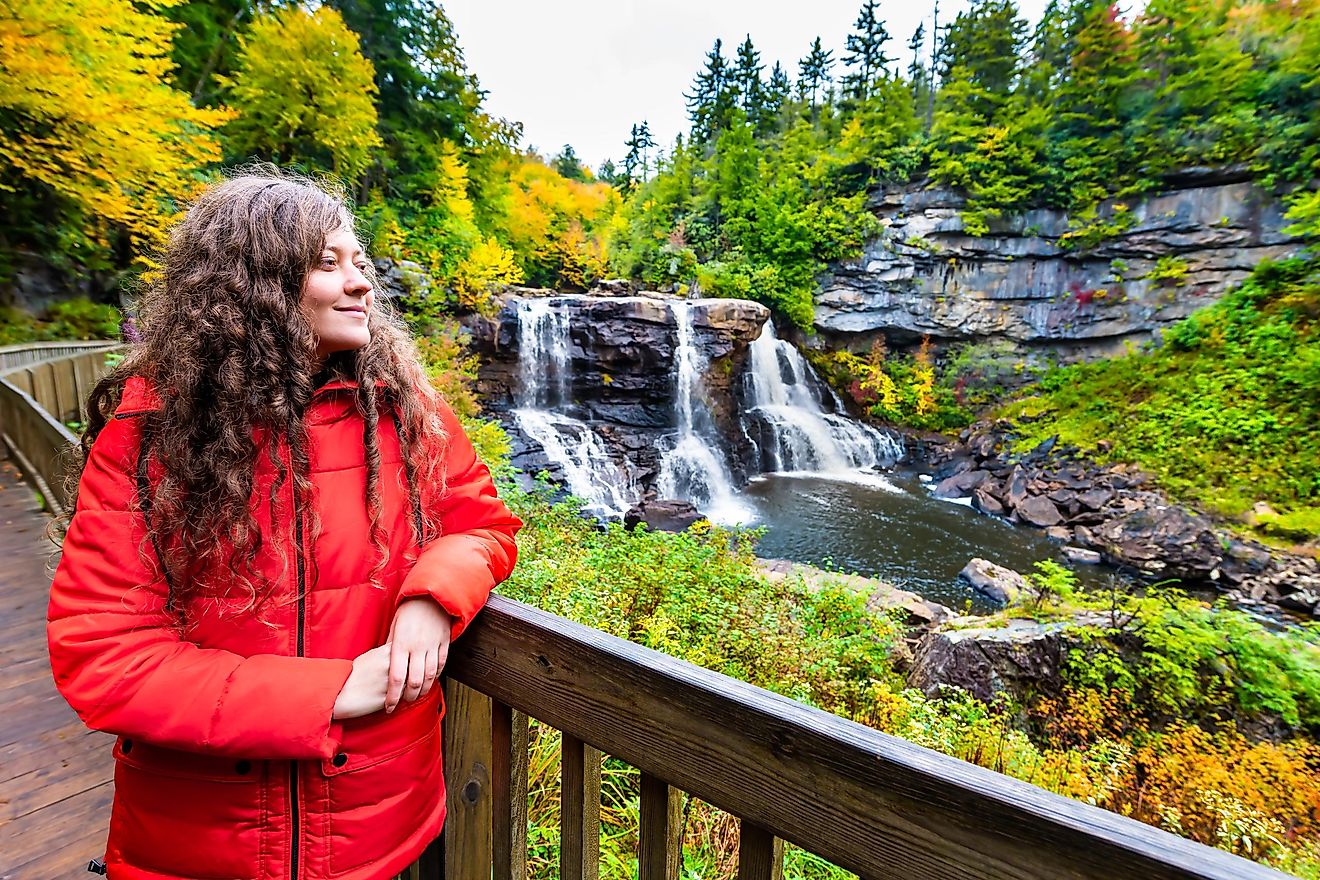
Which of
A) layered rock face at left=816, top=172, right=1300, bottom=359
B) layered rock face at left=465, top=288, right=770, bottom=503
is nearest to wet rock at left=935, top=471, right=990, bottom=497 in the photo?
layered rock face at left=465, top=288, right=770, bottom=503

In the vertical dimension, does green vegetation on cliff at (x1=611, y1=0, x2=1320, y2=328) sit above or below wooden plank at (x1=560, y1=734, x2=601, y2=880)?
above

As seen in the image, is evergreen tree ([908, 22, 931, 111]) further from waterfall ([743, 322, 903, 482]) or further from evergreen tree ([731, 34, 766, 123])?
waterfall ([743, 322, 903, 482])

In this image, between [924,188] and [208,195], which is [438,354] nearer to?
[208,195]

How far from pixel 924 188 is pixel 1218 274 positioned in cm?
857

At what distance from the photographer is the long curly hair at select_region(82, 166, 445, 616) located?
1.04m

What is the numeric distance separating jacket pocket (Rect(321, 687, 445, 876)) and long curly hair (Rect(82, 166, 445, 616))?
0.30 m

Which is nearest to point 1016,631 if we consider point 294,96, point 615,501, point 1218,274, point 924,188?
point 615,501

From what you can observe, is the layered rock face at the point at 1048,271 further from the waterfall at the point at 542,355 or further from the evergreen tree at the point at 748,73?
→ the evergreen tree at the point at 748,73

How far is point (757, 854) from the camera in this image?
93 centimetres

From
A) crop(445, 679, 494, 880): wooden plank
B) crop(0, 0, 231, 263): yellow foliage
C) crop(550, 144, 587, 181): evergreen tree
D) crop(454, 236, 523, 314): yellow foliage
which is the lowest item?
crop(445, 679, 494, 880): wooden plank

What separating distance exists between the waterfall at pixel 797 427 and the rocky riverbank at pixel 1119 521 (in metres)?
2.13

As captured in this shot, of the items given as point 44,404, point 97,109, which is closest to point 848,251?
point 97,109

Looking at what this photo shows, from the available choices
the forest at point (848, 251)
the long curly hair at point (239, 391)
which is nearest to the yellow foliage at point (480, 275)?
the forest at point (848, 251)

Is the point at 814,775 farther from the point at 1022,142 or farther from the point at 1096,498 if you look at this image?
Answer: the point at 1022,142
